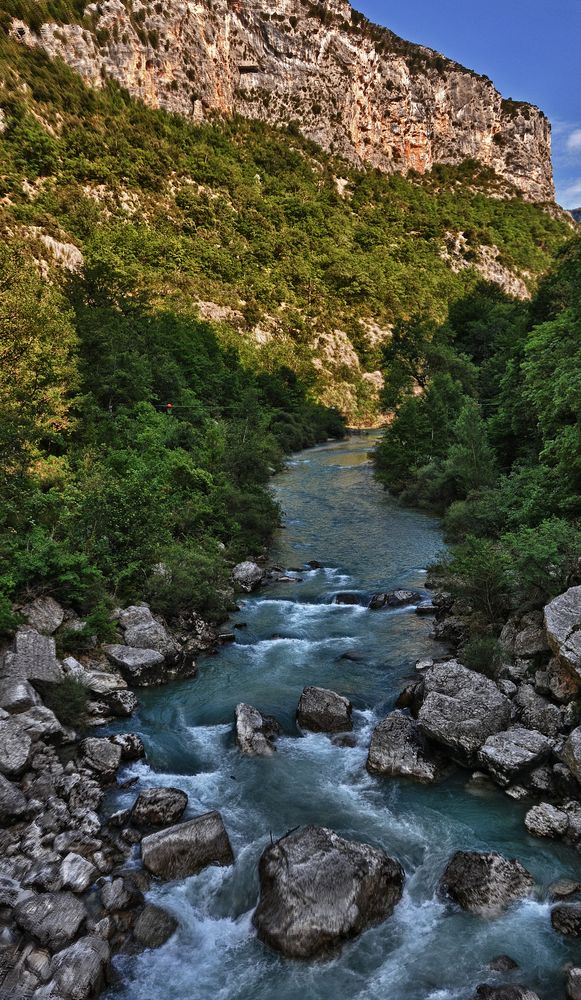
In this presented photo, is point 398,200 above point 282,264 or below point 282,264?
above

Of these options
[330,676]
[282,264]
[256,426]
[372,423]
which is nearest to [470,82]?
[282,264]

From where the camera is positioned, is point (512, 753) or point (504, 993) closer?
point (504, 993)

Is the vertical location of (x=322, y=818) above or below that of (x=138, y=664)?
below

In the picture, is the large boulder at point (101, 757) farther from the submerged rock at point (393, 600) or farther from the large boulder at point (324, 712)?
the submerged rock at point (393, 600)

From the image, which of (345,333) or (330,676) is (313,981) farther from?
(345,333)

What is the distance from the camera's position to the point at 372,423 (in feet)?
210

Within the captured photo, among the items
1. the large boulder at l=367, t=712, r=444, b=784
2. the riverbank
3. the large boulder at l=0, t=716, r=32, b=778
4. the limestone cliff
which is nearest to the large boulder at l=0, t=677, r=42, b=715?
the large boulder at l=0, t=716, r=32, b=778

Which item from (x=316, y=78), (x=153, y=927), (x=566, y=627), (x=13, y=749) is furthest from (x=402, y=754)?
(x=316, y=78)

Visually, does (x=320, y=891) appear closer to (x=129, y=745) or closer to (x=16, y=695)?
(x=129, y=745)

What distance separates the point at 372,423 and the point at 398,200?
53899 mm

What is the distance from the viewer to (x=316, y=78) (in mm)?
93250

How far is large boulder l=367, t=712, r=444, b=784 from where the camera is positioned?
8.16m

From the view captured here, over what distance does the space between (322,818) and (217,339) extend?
4558cm

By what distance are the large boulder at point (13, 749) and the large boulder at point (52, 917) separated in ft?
6.28
